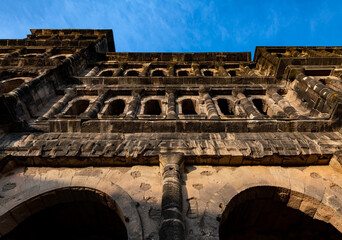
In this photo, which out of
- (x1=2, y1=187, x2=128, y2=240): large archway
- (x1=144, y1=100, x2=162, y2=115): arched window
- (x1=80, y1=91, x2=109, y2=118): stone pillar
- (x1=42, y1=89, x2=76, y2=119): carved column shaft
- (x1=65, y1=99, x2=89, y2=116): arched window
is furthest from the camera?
(x1=144, y1=100, x2=162, y2=115): arched window

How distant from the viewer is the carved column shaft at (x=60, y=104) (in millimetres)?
9398

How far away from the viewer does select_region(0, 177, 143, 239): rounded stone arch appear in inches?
222

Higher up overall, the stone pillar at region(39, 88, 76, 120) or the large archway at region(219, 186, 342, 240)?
the stone pillar at region(39, 88, 76, 120)

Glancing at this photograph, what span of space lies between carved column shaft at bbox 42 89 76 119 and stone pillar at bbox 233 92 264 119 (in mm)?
8393

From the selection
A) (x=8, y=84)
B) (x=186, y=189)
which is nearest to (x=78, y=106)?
(x=8, y=84)

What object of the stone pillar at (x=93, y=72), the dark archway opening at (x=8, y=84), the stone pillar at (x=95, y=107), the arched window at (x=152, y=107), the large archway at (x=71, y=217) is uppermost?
the stone pillar at (x=93, y=72)

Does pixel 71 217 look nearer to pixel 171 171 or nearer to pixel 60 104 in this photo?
pixel 171 171

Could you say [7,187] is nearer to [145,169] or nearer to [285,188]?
[145,169]

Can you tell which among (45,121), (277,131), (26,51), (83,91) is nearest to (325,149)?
(277,131)

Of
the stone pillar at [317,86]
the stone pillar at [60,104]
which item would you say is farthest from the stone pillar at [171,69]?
the stone pillar at [317,86]

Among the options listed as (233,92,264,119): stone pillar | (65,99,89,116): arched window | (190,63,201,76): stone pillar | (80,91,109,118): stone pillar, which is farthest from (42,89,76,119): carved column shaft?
(233,92,264,119): stone pillar

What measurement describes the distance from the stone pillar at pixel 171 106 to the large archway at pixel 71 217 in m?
4.17

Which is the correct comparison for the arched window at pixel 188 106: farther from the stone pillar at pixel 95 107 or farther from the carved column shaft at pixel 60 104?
the carved column shaft at pixel 60 104

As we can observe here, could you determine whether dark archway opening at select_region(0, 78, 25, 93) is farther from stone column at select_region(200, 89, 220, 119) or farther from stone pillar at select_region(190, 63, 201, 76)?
stone pillar at select_region(190, 63, 201, 76)
